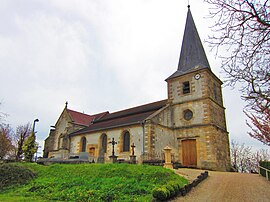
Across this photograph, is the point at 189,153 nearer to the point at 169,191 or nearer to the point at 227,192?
the point at 227,192

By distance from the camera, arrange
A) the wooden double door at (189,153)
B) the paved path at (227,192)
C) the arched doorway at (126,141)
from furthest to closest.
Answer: the arched doorway at (126,141) → the wooden double door at (189,153) → the paved path at (227,192)

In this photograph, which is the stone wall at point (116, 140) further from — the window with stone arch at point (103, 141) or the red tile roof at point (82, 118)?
the red tile roof at point (82, 118)

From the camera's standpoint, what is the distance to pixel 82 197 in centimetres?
841

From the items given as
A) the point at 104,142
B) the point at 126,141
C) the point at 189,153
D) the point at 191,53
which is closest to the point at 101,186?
the point at 126,141

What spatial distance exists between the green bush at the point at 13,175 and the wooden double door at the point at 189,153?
42.8ft

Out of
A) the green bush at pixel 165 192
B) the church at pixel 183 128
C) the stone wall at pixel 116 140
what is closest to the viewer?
the green bush at pixel 165 192

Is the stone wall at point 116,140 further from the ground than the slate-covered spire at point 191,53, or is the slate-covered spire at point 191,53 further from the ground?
the slate-covered spire at point 191,53

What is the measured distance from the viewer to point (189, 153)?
2017 cm

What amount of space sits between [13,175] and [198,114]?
51.0ft

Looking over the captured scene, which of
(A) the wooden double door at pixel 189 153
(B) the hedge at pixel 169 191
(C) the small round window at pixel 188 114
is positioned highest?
(C) the small round window at pixel 188 114

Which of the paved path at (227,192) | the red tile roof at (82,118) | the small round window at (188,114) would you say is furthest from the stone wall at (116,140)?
the paved path at (227,192)

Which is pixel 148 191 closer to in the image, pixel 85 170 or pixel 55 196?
pixel 55 196

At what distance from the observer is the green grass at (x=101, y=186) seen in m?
8.41

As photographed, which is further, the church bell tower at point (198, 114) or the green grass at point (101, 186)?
the church bell tower at point (198, 114)
